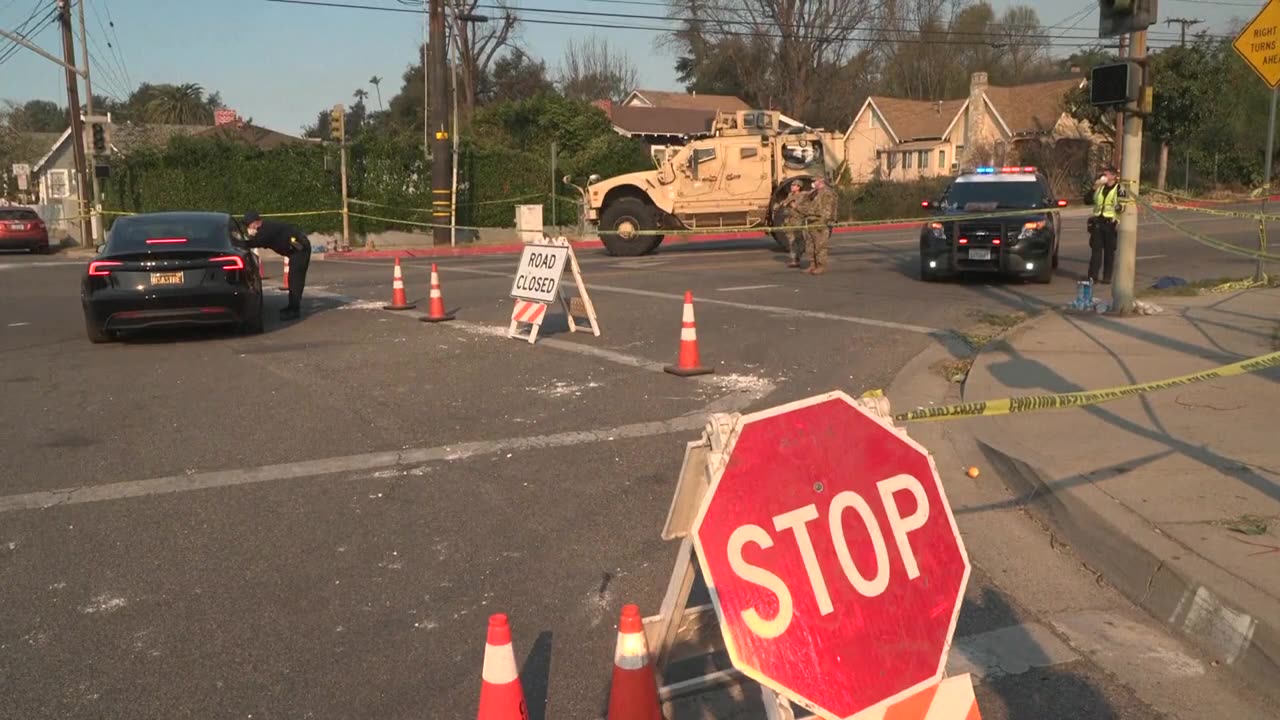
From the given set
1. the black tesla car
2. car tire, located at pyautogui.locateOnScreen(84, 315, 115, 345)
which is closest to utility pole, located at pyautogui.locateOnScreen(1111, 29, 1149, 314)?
the black tesla car

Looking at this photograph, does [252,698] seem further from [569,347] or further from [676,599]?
[569,347]

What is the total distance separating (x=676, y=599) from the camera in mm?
3605

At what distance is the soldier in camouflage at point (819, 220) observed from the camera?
17.9 metres

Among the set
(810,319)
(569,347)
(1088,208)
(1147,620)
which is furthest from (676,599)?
(1088,208)

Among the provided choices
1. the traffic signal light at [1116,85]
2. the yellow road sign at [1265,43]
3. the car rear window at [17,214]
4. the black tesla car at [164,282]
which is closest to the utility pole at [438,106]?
the car rear window at [17,214]

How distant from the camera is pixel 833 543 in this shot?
3.22 meters

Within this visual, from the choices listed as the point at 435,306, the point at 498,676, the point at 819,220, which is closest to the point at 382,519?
the point at 498,676

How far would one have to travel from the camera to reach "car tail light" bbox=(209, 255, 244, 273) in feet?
38.5

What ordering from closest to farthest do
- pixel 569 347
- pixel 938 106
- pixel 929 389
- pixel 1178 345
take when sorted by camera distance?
pixel 929 389, pixel 1178 345, pixel 569 347, pixel 938 106

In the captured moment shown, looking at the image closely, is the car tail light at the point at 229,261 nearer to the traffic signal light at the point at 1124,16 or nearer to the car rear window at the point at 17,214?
the traffic signal light at the point at 1124,16

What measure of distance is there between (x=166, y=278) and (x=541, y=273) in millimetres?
3861

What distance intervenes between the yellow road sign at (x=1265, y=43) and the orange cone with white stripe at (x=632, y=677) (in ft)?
40.0

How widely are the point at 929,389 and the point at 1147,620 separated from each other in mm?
4669

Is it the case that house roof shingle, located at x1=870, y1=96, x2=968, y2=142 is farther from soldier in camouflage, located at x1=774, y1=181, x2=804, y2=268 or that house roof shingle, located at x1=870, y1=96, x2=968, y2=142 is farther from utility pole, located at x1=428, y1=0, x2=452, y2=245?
soldier in camouflage, located at x1=774, y1=181, x2=804, y2=268
